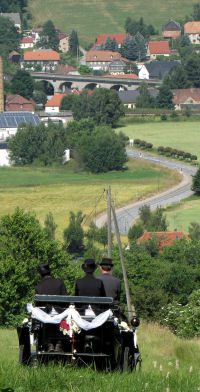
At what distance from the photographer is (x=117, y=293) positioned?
1249cm

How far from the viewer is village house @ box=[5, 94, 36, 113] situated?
152625mm

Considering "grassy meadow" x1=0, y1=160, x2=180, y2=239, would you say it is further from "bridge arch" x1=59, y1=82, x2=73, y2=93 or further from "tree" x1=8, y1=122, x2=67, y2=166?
"bridge arch" x1=59, y1=82, x2=73, y2=93

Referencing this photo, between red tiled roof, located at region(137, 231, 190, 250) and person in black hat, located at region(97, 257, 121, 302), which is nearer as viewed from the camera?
person in black hat, located at region(97, 257, 121, 302)

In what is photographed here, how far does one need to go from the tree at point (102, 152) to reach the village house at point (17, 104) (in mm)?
32846

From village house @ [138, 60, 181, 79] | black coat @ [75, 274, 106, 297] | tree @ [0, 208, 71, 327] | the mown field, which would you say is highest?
black coat @ [75, 274, 106, 297]

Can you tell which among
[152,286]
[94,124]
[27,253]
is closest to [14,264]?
[27,253]

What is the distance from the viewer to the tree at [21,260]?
3127cm

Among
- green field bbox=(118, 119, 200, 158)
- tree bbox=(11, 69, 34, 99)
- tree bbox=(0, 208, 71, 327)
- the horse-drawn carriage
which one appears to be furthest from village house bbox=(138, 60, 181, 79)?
the horse-drawn carriage

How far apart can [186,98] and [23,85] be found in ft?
81.0

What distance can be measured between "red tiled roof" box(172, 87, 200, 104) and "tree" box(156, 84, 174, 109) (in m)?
1.79

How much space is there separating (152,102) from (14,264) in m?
125

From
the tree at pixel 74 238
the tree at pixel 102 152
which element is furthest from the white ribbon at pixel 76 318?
the tree at pixel 102 152

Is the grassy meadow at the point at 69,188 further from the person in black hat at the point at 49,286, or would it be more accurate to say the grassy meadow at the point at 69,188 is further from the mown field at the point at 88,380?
the mown field at the point at 88,380

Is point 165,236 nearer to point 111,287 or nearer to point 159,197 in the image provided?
point 159,197
